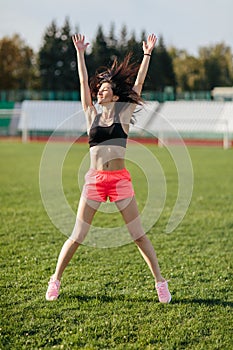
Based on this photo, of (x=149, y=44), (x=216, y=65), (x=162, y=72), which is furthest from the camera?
(x=216, y=65)

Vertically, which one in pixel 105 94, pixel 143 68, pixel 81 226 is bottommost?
pixel 81 226

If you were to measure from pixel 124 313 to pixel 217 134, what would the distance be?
30.7 meters

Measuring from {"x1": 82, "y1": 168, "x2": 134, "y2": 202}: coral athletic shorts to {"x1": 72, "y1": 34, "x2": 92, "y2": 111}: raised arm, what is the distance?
542 mm

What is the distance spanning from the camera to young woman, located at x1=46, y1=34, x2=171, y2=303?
4.02 meters

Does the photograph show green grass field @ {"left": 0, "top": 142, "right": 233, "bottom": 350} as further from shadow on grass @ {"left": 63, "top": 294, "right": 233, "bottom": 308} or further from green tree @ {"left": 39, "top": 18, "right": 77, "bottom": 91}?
green tree @ {"left": 39, "top": 18, "right": 77, "bottom": 91}

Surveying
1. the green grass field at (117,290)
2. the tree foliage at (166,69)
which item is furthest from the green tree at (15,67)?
the green grass field at (117,290)

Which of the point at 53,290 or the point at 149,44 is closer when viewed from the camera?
the point at 53,290

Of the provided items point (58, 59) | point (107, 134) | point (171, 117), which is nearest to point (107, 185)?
point (107, 134)

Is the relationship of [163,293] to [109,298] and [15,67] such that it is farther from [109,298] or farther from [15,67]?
[15,67]

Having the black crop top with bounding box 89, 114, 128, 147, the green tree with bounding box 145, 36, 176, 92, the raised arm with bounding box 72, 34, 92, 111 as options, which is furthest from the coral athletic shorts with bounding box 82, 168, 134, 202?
the green tree with bounding box 145, 36, 176, 92

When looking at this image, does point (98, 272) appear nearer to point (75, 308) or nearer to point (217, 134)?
point (75, 308)

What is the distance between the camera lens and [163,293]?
416cm

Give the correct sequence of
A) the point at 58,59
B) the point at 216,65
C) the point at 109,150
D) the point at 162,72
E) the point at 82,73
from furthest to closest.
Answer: the point at 216,65 < the point at 162,72 < the point at 58,59 < the point at 82,73 < the point at 109,150

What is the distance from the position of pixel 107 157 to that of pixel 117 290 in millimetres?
1172
